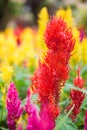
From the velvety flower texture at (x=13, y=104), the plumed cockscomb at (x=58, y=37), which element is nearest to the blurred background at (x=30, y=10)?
the velvety flower texture at (x=13, y=104)

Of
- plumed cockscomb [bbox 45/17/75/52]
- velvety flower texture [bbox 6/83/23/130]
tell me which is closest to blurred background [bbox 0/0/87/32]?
velvety flower texture [bbox 6/83/23/130]

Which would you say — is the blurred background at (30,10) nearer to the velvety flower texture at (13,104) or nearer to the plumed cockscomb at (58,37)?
the velvety flower texture at (13,104)

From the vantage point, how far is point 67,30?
5.42 feet

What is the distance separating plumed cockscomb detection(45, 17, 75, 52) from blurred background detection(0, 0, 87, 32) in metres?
9.29

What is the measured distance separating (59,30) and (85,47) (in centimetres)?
203

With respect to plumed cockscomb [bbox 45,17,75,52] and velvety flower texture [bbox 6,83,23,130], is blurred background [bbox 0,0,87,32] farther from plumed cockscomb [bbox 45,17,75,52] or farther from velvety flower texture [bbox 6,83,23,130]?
plumed cockscomb [bbox 45,17,75,52]

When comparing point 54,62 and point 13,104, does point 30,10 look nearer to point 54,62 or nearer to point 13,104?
point 13,104

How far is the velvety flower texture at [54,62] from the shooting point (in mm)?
1596

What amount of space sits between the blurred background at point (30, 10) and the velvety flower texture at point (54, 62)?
930 cm

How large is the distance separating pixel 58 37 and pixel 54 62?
9 centimetres

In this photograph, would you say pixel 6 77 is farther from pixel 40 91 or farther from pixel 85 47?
pixel 85 47

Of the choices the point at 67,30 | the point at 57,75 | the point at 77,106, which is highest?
the point at 67,30

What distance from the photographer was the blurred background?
11902 millimetres

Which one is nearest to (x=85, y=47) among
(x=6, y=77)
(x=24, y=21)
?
(x=6, y=77)
